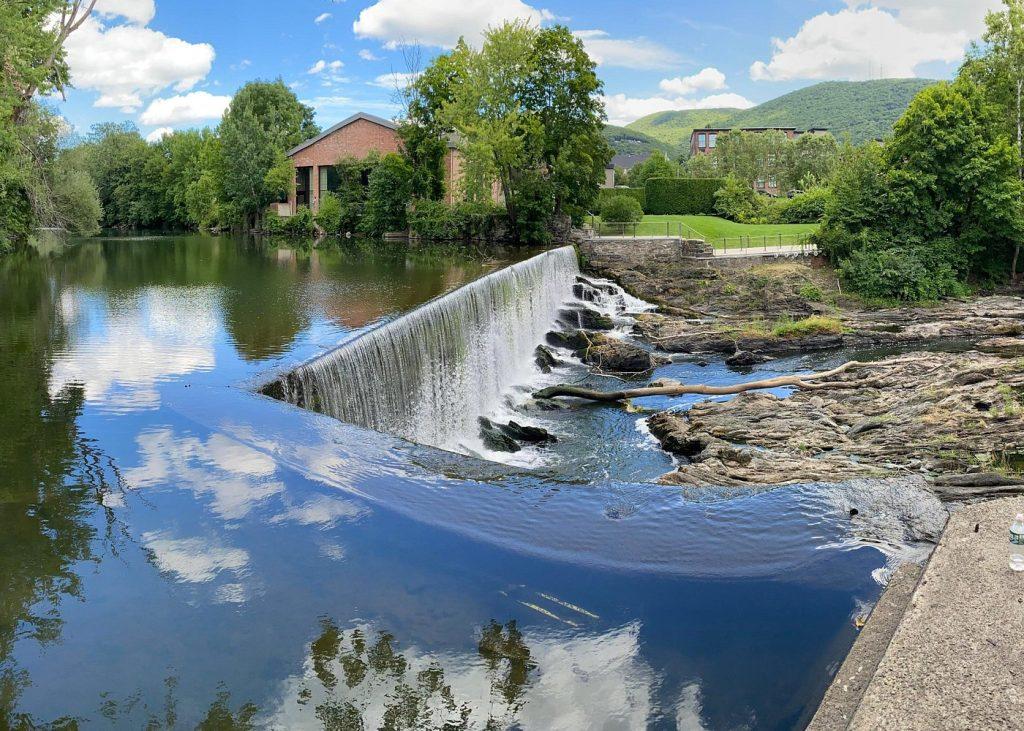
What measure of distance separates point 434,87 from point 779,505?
135 ft

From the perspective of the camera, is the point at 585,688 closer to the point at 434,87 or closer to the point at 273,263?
the point at 273,263

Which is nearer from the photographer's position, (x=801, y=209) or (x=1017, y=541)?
(x=1017, y=541)

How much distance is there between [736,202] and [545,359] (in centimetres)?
3594

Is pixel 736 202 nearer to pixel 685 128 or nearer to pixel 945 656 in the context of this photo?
pixel 945 656

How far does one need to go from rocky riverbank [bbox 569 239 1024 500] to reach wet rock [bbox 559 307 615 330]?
98cm

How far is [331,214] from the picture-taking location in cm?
5328

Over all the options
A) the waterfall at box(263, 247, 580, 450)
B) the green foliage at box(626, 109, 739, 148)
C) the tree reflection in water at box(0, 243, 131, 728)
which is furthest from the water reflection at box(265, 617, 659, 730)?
the green foliage at box(626, 109, 739, 148)

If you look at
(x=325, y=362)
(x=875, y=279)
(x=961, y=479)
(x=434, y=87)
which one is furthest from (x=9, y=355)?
(x=434, y=87)

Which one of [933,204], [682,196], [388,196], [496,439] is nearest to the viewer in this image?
[496,439]

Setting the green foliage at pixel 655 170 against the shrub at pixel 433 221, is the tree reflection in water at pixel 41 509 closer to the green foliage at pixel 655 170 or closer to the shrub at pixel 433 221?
the shrub at pixel 433 221

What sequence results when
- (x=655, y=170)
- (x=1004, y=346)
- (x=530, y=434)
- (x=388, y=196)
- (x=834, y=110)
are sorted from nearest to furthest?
(x=530, y=434)
(x=1004, y=346)
(x=388, y=196)
(x=655, y=170)
(x=834, y=110)

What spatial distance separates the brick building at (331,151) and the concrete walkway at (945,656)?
46.5 m

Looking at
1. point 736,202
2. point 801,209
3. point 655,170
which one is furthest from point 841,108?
point 801,209

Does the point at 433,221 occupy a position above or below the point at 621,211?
below
